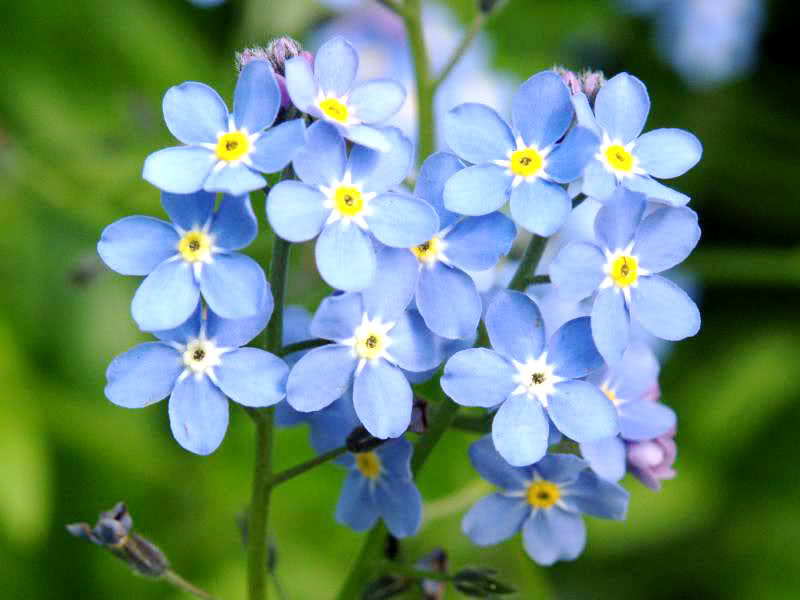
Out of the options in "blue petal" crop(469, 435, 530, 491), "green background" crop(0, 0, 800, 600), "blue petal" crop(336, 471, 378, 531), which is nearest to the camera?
"blue petal" crop(469, 435, 530, 491)

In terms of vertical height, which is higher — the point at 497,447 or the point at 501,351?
the point at 501,351

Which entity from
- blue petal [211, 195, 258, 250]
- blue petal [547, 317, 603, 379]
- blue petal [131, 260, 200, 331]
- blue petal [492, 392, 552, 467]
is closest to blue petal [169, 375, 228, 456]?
blue petal [131, 260, 200, 331]

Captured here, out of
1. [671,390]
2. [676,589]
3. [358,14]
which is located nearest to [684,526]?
[676,589]

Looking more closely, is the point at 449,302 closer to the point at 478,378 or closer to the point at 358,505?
the point at 478,378

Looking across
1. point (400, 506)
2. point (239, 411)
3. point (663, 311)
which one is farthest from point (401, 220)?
point (239, 411)

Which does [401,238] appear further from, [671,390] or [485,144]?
[671,390]

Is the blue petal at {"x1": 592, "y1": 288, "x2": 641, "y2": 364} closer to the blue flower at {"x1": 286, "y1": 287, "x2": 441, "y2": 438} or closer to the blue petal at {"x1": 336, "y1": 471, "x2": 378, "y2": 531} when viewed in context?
the blue flower at {"x1": 286, "y1": 287, "x2": 441, "y2": 438}

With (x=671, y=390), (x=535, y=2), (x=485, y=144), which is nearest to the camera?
(x=485, y=144)
